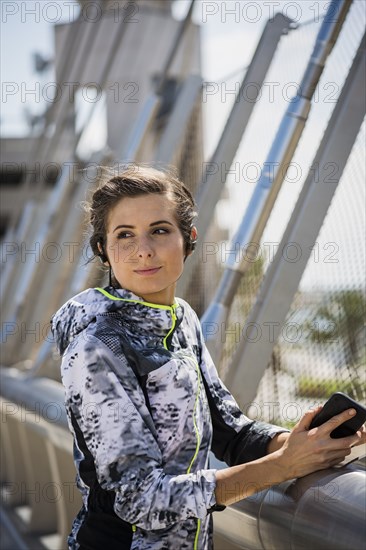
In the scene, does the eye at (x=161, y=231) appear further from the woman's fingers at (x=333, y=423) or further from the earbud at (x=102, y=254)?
the woman's fingers at (x=333, y=423)

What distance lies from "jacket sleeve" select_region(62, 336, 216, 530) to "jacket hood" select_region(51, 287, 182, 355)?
81 millimetres

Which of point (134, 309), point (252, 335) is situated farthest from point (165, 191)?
point (252, 335)

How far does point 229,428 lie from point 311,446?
0.37 meters

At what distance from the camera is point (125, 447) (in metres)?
1.58

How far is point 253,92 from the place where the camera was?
3.96m

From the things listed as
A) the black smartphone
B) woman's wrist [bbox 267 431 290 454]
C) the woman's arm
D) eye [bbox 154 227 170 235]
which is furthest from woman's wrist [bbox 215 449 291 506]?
eye [bbox 154 227 170 235]

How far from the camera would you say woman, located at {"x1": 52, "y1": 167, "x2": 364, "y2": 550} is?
1.59 metres

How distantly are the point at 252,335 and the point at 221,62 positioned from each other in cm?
259

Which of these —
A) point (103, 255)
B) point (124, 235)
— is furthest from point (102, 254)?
point (124, 235)

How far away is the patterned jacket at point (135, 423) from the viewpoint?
5.17ft

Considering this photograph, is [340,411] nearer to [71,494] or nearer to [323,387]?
[323,387]

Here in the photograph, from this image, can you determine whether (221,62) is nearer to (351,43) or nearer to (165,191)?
(351,43)

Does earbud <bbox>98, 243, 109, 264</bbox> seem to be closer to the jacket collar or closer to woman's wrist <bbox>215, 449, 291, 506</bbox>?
the jacket collar

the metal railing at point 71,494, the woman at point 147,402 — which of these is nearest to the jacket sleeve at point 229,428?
the woman at point 147,402
